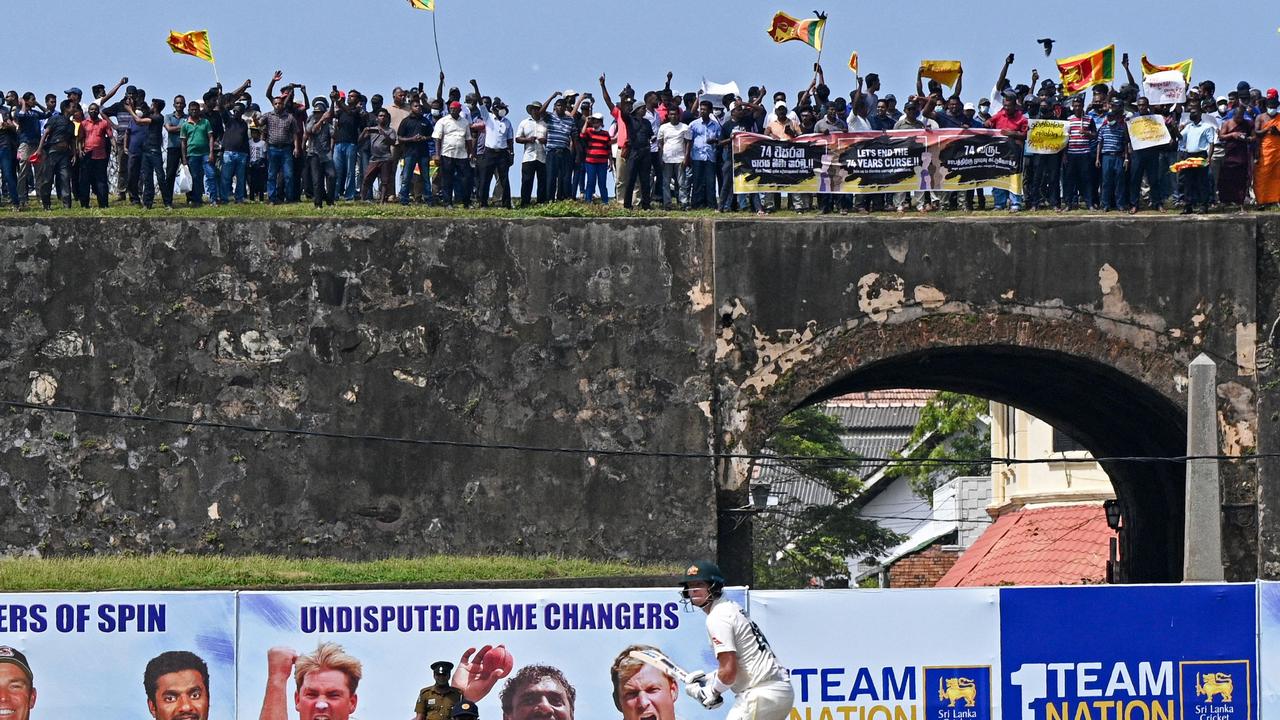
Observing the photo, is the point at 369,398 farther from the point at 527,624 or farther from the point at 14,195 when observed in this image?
the point at 527,624

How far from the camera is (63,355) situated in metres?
19.5

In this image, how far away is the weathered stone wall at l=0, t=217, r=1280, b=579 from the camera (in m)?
19.3

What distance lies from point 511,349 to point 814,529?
22142 millimetres

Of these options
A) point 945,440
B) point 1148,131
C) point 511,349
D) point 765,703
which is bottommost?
point 765,703

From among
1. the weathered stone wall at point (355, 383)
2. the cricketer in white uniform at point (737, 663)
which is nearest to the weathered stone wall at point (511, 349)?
the weathered stone wall at point (355, 383)

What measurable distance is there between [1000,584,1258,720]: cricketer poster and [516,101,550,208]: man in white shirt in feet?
31.4

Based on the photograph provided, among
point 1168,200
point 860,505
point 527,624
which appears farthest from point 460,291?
point 860,505

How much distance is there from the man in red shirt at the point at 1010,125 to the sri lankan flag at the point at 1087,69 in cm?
239

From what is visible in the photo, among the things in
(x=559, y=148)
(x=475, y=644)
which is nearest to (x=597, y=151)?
(x=559, y=148)

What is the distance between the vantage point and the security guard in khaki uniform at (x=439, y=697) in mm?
12914

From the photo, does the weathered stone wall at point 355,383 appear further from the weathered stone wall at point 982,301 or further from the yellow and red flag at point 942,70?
the yellow and red flag at point 942,70

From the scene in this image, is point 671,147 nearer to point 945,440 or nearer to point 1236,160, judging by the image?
point 1236,160

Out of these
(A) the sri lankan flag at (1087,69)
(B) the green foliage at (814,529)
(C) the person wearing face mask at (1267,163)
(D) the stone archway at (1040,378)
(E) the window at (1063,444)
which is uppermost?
(A) the sri lankan flag at (1087,69)

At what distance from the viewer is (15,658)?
13.2 m
